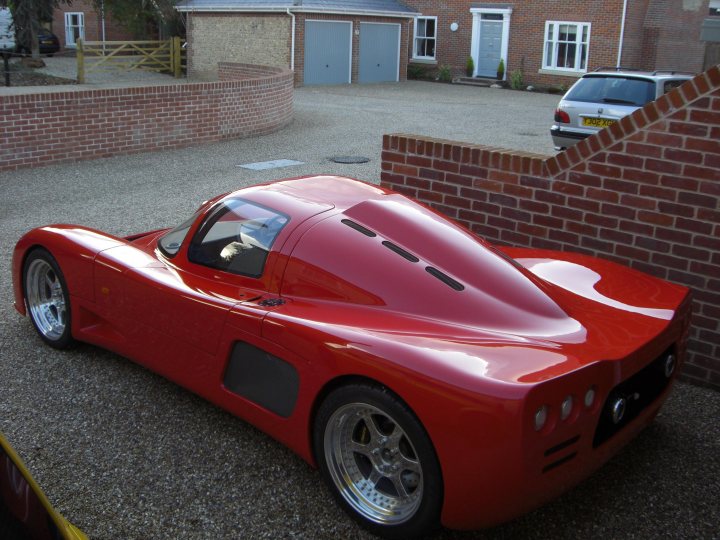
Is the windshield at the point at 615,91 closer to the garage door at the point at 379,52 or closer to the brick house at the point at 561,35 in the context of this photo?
the brick house at the point at 561,35

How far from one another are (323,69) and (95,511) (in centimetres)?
2588

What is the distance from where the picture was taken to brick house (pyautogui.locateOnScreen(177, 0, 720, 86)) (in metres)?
27.3

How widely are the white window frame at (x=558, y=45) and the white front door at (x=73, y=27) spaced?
2384cm

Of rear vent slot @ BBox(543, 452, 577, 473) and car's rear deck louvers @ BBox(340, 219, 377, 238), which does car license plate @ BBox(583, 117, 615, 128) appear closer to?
car's rear deck louvers @ BBox(340, 219, 377, 238)

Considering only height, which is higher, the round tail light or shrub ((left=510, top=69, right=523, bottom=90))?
shrub ((left=510, top=69, right=523, bottom=90))

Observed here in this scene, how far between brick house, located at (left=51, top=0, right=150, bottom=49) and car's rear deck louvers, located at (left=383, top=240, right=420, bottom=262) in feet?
128

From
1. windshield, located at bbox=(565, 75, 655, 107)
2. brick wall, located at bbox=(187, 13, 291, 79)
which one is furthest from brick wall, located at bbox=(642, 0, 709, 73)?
windshield, located at bbox=(565, 75, 655, 107)

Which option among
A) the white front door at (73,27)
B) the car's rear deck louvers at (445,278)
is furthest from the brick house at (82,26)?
the car's rear deck louvers at (445,278)

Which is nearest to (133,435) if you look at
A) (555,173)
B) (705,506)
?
(705,506)

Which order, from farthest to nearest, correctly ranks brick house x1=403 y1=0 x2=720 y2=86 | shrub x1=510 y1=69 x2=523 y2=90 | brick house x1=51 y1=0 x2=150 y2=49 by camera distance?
Result: 1. brick house x1=51 y1=0 x2=150 y2=49
2. shrub x1=510 y1=69 x2=523 y2=90
3. brick house x1=403 y1=0 x2=720 y2=86

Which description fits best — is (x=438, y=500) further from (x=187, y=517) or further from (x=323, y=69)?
(x=323, y=69)

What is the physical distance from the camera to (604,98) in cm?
1270

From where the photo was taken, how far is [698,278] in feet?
15.9

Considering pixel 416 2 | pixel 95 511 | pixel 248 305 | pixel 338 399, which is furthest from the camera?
pixel 416 2
